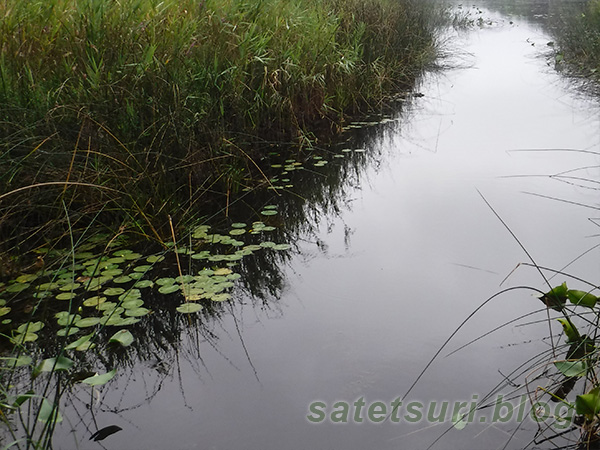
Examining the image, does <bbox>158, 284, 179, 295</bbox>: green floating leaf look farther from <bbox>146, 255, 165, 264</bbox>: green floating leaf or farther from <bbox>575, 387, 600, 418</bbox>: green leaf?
<bbox>575, 387, 600, 418</bbox>: green leaf

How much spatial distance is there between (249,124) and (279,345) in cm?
225

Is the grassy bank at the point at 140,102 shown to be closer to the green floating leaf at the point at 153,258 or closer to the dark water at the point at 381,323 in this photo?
the green floating leaf at the point at 153,258

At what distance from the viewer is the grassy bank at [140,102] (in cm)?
288

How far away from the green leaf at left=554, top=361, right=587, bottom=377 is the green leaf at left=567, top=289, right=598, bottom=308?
0.20m

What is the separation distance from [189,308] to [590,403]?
4.72ft

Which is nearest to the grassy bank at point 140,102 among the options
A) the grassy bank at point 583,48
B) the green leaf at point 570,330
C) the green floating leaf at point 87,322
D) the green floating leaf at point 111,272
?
the green floating leaf at point 111,272

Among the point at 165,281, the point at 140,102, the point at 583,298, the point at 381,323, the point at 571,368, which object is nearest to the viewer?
the point at 571,368

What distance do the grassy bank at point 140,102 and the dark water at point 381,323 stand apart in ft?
2.24

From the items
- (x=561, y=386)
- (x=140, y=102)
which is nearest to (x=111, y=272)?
(x=140, y=102)

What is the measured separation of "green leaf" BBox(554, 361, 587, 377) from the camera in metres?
1.84

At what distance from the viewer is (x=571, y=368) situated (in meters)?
1.87

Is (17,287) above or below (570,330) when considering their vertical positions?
below

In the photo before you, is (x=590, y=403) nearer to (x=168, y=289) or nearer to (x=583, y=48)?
(x=168, y=289)

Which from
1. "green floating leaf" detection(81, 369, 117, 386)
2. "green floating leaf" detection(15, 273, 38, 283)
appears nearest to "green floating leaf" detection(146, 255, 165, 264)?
"green floating leaf" detection(15, 273, 38, 283)
